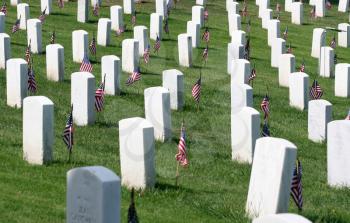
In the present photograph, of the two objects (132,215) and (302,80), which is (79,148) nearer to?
(132,215)

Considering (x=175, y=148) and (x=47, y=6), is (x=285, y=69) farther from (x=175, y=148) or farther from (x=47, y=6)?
(x=47, y=6)

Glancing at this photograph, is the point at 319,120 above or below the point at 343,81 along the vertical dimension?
above

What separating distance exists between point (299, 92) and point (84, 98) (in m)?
5.50

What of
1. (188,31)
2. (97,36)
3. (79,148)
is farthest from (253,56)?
(79,148)

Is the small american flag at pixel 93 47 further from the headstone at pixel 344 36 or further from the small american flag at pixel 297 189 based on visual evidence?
the small american flag at pixel 297 189

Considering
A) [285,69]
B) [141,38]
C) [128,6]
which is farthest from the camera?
[128,6]

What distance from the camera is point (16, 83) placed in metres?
18.7

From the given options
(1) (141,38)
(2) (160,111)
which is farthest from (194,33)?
(2) (160,111)

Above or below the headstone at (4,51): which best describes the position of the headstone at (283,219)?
above

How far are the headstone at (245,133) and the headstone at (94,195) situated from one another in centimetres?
607

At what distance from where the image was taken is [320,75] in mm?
26391

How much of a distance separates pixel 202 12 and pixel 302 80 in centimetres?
1097

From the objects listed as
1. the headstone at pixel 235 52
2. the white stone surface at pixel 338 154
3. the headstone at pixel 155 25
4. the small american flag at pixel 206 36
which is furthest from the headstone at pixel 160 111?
the headstone at pixel 155 25

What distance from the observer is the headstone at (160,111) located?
1697cm
